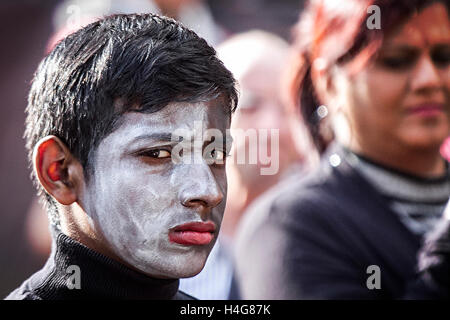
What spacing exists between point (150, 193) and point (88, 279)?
0.22m

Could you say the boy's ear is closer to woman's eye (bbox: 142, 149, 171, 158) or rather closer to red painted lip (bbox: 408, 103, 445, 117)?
woman's eye (bbox: 142, 149, 171, 158)

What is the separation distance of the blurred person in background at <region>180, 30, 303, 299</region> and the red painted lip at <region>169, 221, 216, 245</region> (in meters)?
1.30

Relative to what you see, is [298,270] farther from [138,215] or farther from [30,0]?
[30,0]

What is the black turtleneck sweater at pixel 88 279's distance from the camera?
161 cm

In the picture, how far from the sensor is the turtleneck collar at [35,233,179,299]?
1610mm

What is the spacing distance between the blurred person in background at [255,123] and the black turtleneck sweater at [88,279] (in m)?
1.27

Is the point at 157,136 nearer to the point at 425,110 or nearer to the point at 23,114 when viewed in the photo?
the point at 425,110

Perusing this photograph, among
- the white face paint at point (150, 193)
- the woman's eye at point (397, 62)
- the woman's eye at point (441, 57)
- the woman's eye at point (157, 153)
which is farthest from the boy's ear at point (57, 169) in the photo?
Result: the woman's eye at point (441, 57)

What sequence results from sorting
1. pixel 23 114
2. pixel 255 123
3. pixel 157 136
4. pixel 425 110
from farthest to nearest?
pixel 23 114, pixel 255 123, pixel 425 110, pixel 157 136

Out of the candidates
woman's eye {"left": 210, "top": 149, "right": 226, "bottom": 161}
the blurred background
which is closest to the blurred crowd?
woman's eye {"left": 210, "top": 149, "right": 226, "bottom": 161}

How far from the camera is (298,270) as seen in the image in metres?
2.05

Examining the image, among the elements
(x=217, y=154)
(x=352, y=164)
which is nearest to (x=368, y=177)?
(x=352, y=164)

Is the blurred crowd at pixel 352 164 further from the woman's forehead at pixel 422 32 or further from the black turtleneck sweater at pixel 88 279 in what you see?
the black turtleneck sweater at pixel 88 279

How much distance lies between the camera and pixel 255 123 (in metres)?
3.02
